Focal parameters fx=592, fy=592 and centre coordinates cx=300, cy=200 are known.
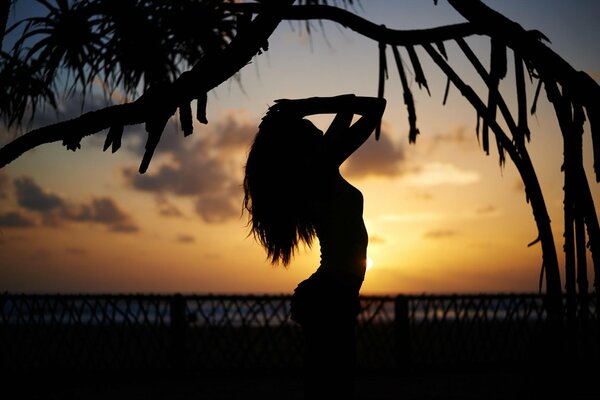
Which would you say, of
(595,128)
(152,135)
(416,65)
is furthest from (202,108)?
(416,65)

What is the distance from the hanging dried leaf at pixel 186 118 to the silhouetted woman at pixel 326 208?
491 mm

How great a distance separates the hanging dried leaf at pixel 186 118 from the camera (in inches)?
80.0

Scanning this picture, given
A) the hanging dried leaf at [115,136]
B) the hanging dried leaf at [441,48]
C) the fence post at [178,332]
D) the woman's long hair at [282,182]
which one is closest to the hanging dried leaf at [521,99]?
the hanging dried leaf at [441,48]

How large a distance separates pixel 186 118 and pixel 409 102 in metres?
2.32

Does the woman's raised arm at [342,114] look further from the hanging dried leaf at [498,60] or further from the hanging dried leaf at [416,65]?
the hanging dried leaf at [416,65]

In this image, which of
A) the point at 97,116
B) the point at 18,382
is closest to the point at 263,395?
the point at 18,382

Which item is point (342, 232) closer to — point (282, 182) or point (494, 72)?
point (282, 182)

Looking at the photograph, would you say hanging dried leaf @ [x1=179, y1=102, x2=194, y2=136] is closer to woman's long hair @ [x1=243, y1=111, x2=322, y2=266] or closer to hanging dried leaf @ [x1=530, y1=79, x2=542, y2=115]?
woman's long hair @ [x1=243, y1=111, x2=322, y2=266]

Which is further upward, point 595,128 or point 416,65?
point 416,65

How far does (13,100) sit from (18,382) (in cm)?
461

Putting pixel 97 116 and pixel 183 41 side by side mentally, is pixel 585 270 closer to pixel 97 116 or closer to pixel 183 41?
pixel 97 116

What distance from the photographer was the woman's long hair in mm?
2479

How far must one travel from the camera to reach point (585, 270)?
112 inches

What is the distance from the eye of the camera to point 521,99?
3328mm
